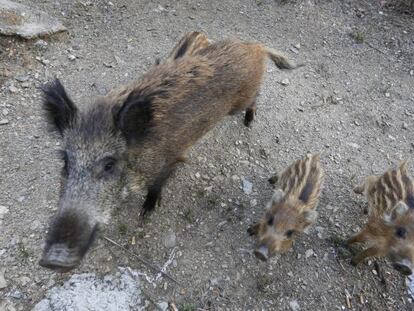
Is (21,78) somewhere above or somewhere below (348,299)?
above

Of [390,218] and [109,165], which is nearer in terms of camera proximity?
[109,165]

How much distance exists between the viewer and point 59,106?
106 inches

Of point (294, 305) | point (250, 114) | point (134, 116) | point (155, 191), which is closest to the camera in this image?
point (134, 116)

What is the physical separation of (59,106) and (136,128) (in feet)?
1.69

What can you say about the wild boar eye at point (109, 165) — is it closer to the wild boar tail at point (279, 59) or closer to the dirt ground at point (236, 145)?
the dirt ground at point (236, 145)

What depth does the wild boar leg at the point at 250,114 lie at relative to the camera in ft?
13.5

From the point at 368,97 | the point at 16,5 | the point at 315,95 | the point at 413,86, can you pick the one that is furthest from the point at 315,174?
the point at 16,5

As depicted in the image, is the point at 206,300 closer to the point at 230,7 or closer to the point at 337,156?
the point at 337,156

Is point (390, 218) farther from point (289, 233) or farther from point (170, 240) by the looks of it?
point (170, 240)

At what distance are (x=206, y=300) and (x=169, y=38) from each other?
3046 mm

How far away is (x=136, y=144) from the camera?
2.79 meters

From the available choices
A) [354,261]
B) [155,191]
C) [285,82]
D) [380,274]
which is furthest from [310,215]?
[285,82]

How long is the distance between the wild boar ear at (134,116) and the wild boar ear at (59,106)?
0.95 feet

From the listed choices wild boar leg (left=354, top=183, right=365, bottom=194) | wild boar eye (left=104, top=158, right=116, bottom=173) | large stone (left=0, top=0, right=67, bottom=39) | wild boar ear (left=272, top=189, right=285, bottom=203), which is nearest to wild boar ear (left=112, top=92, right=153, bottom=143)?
wild boar eye (left=104, top=158, right=116, bottom=173)
